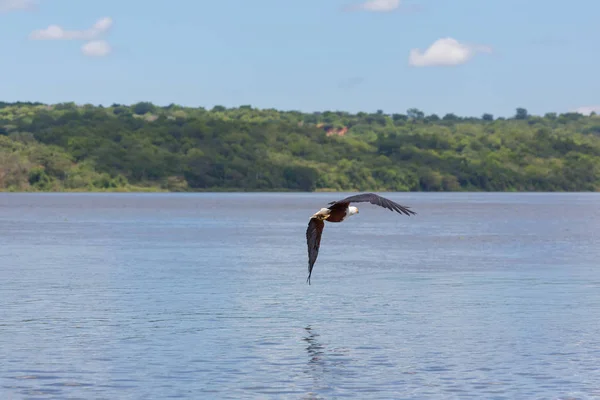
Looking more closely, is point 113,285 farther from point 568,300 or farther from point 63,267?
point 568,300

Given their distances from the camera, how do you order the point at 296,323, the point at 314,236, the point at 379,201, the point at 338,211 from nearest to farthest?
1. the point at 379,201
2. the point at 338,211
3. the point at 314,236
4. the point at 296,323

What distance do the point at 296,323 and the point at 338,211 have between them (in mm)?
9493

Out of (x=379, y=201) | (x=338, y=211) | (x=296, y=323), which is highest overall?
(x=379, y=201)

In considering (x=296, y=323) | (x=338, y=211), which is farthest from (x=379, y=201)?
(x=296, y=323)

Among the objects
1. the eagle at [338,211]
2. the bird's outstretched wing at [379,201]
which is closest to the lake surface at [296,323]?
the eagle at [338,211]

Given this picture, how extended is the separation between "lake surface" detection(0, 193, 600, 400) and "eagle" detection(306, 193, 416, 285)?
103 inches

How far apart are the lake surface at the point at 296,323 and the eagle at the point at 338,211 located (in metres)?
2.63

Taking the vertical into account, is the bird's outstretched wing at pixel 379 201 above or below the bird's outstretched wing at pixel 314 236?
above

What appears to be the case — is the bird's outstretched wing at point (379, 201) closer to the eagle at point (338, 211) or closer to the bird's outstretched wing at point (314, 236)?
the eagle at point (338, 211)

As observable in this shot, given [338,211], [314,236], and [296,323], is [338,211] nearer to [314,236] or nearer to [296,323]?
[314,236]

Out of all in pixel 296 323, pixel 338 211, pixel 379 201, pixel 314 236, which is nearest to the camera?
pixel 379 201

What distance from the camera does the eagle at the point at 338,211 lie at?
20489 millimetres

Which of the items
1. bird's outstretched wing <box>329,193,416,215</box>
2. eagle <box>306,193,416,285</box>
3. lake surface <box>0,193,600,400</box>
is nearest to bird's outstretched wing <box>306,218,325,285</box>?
eagle <box>306,193,416,285</box>

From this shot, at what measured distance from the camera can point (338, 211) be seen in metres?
22.5
